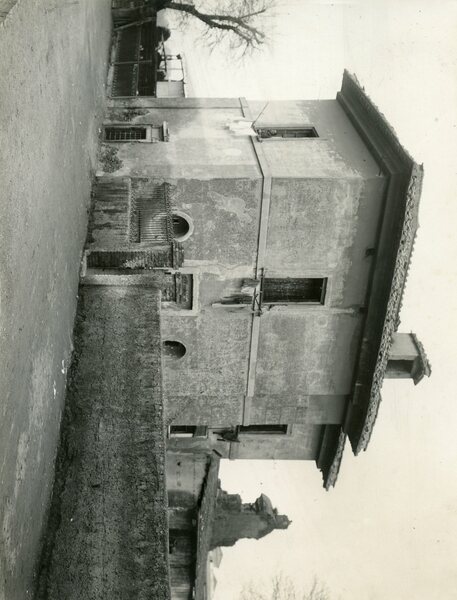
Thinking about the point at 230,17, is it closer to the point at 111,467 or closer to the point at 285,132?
the point at 285,132

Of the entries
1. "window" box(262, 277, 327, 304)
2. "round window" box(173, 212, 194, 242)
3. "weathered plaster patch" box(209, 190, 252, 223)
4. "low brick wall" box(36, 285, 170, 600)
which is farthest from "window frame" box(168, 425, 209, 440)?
"low brick wall" box(36, 285, 170, 600)

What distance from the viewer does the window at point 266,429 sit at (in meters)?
13.4

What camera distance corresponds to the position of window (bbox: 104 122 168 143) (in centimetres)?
1087

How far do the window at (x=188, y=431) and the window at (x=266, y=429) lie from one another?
91 cm

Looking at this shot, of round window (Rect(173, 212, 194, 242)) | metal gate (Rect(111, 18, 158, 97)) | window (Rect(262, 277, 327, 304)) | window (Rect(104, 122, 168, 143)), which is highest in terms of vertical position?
metal gate (Rect(111, 18, 158, 97))

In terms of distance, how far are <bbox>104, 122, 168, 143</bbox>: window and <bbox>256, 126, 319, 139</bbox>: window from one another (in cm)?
192

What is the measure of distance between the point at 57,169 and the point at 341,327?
7229 mm

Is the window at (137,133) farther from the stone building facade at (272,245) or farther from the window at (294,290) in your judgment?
the window at (294,290)

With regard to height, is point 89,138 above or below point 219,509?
above

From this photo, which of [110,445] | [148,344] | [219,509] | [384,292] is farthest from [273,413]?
[110,445]

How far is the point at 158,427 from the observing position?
547 cm

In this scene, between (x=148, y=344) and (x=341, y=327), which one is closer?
(x=148, y=344)

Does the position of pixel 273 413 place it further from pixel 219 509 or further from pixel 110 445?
pixel 110 445

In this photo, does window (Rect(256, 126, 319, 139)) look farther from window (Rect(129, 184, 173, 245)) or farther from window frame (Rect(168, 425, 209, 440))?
window frame (Rect(168, 425, 209, 440))
